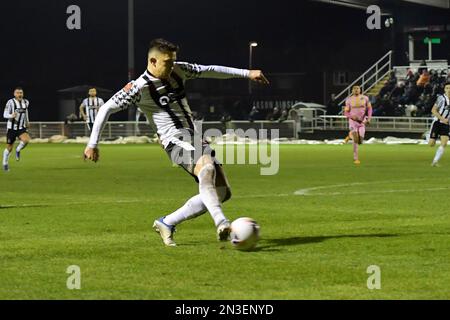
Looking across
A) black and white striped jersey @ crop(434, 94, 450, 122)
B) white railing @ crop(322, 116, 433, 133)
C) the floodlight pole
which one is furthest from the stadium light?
black and white striped jersey @ crop(434, 94, 450, 122)

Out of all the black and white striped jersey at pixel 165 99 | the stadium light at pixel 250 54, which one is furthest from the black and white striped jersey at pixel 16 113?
the stadium light at pixel 250 54

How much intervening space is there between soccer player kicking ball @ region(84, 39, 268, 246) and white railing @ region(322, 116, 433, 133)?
3856 cm

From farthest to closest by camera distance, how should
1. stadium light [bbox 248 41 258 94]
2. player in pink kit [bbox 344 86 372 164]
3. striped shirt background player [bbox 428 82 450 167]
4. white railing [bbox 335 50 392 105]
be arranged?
stadium light [bbox 248 41 258 94], white railing [bbox 335 50 392 105], player in pink kit [bbox 344 86 372 164], striped shirt background player [bbox 428 82 450 167]

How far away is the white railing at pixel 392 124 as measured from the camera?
166 ft

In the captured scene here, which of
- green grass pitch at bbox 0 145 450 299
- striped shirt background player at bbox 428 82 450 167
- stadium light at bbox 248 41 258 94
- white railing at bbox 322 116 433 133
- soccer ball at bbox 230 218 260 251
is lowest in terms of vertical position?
green grass pitch at bbox 0 145 450 299

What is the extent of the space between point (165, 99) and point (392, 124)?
41.9 meters

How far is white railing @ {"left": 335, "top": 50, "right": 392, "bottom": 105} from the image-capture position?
64.3m

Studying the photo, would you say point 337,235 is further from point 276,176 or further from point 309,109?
point 309,109

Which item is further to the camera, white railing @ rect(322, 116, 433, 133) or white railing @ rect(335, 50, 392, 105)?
white railing @ rect(335, 50, 392, 105)

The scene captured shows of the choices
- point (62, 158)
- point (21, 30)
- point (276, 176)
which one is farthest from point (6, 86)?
point (276, 176)

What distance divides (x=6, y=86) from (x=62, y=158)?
1365 inches

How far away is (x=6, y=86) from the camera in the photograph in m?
68.8

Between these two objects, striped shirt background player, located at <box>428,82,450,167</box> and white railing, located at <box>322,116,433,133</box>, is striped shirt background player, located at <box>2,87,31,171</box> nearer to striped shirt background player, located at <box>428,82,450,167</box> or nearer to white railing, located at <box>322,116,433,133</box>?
striped shirt background player, located at <box>428,82,450,167</box>

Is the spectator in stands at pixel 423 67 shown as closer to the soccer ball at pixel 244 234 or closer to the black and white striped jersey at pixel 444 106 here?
the black and white striped jersey at pixel 444 106
